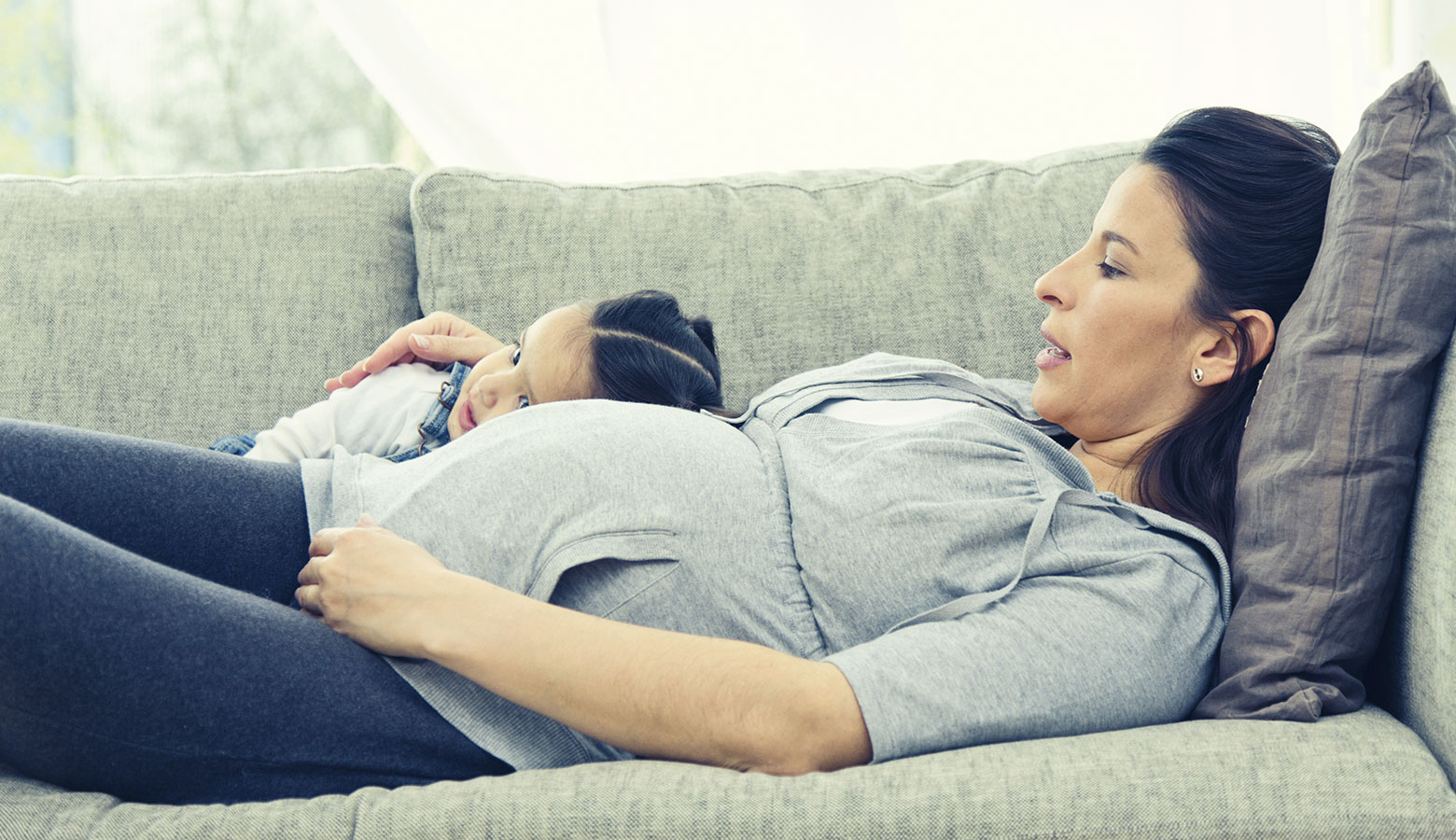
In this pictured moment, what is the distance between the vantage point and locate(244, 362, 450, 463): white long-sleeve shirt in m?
1.26

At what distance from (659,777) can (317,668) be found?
11.5 inches

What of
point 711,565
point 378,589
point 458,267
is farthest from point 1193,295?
point 458,267

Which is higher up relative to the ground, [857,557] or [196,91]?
[196,91]

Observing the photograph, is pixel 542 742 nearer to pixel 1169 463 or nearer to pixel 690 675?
pixel 690 675

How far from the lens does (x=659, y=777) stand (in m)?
0.76

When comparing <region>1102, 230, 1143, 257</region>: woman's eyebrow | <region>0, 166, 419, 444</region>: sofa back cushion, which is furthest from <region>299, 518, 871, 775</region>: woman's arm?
<region>0, 166, 419, 444</region>: sofa back cushion

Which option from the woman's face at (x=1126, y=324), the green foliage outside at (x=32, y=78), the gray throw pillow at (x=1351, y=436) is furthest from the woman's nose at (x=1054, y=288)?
the green foliage outside at (x=32, y=78)

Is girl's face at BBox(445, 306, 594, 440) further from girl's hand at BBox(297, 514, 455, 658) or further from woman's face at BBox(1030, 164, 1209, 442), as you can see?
woman's face at BBox(1030, 164, 1209, 442)

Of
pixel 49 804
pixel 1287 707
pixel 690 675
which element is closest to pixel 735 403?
pixel 690 675

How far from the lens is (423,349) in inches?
52.6

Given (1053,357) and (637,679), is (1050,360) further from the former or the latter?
(637,679)

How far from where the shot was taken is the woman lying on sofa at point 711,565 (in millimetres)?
781

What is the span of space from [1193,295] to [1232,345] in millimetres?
70

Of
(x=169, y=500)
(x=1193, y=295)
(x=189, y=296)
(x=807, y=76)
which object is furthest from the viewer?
(x=807, y=76)
